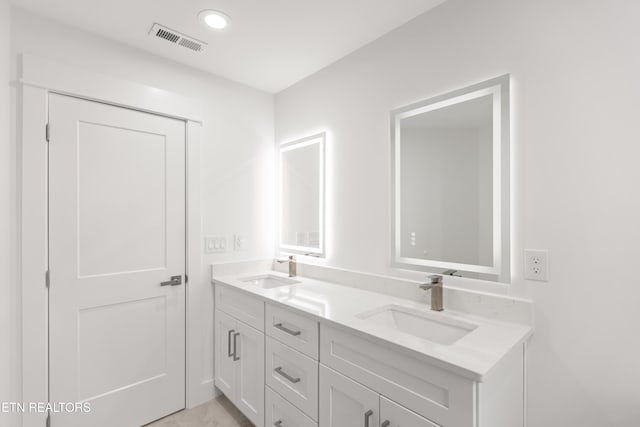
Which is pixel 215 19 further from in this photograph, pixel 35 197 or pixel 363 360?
pixel 363 360

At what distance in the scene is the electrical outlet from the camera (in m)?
1.25

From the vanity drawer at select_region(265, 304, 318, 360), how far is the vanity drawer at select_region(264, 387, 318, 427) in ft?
1.00

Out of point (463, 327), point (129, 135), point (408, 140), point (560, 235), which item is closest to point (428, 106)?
point (408, 140)

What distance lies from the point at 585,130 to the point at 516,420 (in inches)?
45.3

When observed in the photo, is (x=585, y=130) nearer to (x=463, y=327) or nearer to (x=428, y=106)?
(x=428, y=106)

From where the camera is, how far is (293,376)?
1.55 metres

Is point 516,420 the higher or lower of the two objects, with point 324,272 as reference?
lower

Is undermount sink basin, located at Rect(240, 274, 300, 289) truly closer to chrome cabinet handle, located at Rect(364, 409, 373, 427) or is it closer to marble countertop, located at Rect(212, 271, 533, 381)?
marble countertop, located at Rect(212, 271, 533, 381)

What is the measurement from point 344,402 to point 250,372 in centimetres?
80

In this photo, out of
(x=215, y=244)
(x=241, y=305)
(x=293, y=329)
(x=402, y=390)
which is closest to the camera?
(x=402, y=390)

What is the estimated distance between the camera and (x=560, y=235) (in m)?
1.22

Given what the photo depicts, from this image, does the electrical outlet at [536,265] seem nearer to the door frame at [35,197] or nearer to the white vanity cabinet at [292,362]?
the white vanity cabinet at [292,362]

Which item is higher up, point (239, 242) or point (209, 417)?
point (239, 242)

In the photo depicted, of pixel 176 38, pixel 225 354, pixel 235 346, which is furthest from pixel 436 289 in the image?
pixel 176 38
